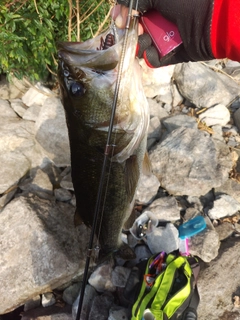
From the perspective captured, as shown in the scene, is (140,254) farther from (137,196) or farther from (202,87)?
(202,87)

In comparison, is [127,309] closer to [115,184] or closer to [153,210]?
[153,210]

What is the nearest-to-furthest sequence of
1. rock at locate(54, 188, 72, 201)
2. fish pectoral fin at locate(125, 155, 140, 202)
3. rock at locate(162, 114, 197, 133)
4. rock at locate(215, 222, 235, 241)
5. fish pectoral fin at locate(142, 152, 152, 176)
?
fish pectoral fin at locate(125, 155, 140, 202) < fish pectoral fin at locate(142, 152, 152, 176) < rock at locate(215, 222, 235, 241) < rock at locate(54, 188, 72, 201) < rock at locate(162, 114, 197, 133)

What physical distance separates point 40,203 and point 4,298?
3.57ft

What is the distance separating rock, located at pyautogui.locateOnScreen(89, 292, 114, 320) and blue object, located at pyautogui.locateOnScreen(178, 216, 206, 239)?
3.56 ft

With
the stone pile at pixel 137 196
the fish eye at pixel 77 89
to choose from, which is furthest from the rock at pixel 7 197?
the fish eye at pixel 77 89

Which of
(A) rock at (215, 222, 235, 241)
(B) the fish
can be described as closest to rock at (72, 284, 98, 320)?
(B) the fish

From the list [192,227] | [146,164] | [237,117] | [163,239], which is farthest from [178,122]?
[146,164]

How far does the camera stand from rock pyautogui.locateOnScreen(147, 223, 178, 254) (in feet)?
11.3

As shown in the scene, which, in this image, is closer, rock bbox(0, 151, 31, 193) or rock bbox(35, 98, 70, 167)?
rock bbox(0, 151, 31, 193)

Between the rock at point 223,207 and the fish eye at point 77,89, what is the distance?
101 inches

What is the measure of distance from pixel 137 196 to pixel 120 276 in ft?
3.27

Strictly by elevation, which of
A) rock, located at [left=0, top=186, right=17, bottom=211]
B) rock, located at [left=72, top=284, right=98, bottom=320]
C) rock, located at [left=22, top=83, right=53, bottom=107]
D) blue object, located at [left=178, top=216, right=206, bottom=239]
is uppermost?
rock, located at [left=22, top=83, right=53, bottom=107]

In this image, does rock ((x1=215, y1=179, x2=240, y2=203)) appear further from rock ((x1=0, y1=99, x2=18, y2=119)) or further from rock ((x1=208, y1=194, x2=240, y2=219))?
rock ((x1=0, y1=99, x2=18, y2=119))

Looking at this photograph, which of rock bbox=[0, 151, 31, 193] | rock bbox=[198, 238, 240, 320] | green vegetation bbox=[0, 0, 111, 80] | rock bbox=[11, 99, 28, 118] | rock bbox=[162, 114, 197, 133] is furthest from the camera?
rock bbox=[11, 99, 28, 118]
